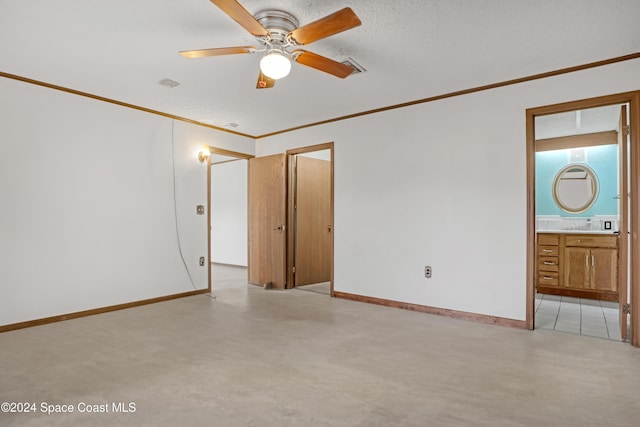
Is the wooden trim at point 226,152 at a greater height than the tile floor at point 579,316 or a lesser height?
greater

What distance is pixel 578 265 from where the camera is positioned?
4965 millimetres

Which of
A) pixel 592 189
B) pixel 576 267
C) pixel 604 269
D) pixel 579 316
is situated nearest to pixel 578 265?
pixel 576 267

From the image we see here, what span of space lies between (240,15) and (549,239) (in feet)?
16.9

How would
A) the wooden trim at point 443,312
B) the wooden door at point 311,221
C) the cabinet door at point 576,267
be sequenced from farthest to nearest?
the wooden door at point 311,221 → the cabinet door at point 576,267 → the wooden trim at point 443,312

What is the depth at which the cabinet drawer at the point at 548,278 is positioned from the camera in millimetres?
5139

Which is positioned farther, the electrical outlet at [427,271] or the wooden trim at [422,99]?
the electrical outlet at [427,271]

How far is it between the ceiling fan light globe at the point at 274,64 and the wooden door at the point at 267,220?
3100 mm

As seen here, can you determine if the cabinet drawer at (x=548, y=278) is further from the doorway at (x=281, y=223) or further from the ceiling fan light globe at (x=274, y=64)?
the ceiling fan light globe at (x=274, y=64)

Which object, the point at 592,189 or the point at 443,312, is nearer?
the point at 443,312

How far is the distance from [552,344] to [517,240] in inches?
38.5

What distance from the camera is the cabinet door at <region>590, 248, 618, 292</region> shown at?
473 cm

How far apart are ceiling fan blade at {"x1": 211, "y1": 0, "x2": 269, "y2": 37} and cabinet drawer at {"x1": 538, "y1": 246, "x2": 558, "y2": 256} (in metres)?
4.92

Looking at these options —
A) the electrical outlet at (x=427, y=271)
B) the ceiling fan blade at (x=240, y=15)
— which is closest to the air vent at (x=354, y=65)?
the ceiling fan blade at (x=240, y=15)

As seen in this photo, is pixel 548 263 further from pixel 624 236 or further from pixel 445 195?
pixel 445 195
